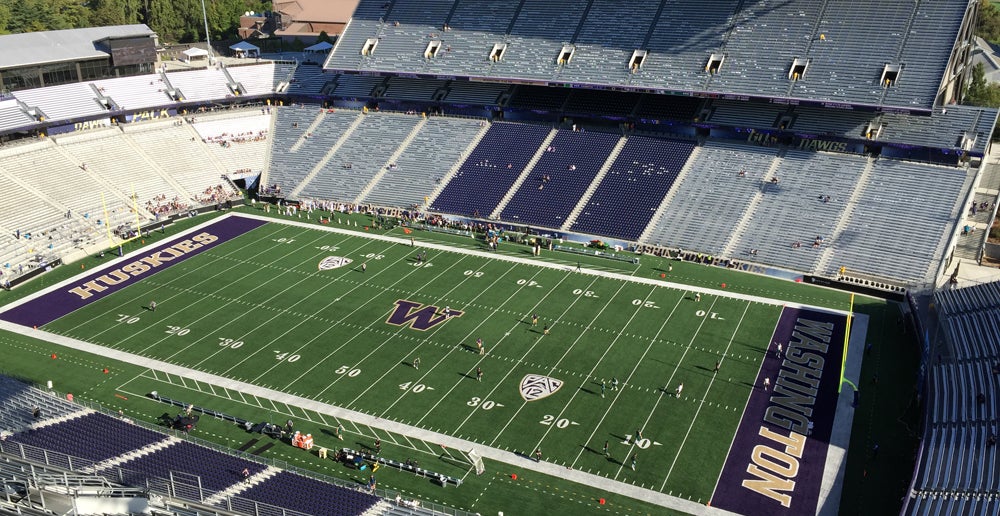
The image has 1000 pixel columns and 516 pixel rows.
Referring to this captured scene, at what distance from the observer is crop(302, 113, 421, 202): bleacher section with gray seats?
69.3 meters

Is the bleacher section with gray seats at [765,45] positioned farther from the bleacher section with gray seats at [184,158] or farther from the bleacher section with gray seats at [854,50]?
the bleacher section with gray seats at [184,158]

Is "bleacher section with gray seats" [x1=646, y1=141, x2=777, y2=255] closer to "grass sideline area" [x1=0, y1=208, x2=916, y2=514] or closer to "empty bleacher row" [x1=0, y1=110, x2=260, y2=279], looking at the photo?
"grass sideline area" [x1=0, y1=208, x2=916, y2=514]

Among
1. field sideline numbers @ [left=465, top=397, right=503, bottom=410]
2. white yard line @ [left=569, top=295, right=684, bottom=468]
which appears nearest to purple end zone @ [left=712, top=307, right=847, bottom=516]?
white yard line @ [left=569, top=295, right=684, bottom=468]

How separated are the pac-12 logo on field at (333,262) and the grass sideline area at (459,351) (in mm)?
702

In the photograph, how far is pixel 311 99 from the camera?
81375 mm

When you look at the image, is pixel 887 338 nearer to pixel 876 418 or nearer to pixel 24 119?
pixel 876 418

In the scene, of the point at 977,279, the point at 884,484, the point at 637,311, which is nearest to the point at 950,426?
the point at 884,484

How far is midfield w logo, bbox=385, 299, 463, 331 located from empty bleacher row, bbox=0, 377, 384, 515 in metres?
15.4

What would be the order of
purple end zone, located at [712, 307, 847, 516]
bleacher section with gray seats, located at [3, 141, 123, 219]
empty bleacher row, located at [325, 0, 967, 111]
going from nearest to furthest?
purple end zone, located at [712, 307, 847, 516], empty bleacher row, located at [325, 0, 967, 111], bleacher section with gray seats, located at [3, 141, 123, 219]

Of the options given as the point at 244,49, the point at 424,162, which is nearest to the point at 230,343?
the point at 424,162

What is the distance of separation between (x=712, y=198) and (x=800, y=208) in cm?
606

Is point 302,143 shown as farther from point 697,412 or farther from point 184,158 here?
point 697,412

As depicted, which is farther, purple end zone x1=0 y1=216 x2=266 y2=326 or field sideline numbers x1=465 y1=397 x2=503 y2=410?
purple end zone x1=0 y1=216 x2=266 y2=326

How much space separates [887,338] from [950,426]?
11.7 metres
